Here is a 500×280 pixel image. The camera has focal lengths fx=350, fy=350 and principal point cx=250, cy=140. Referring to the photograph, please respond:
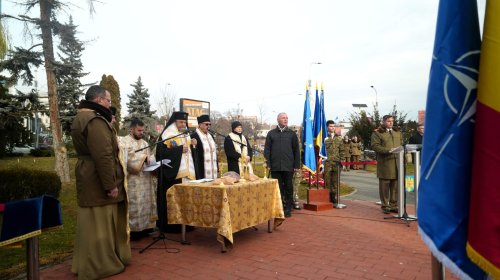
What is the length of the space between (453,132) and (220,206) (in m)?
4.07

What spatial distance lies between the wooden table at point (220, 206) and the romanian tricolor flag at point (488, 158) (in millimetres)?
3983

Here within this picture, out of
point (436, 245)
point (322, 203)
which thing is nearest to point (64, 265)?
point (436, 245)

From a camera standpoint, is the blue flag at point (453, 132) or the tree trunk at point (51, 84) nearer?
the blue flag at point (453, 132)

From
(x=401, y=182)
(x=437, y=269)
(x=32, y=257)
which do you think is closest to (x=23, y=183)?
(x=32, y=257)

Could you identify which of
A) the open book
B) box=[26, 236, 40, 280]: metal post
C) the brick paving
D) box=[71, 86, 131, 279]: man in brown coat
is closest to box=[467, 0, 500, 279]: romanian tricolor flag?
the brick paving

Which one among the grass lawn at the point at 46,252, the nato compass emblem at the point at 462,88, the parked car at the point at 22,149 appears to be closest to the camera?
the nato compass emblem at the point at 462,88

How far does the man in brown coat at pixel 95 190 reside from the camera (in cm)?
427

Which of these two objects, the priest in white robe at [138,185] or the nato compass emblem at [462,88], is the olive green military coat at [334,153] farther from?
the nato compass emblem at [462,88]

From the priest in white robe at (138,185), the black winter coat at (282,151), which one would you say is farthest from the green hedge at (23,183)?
the black winter coat at (282,151)

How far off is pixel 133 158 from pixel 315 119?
5.50m

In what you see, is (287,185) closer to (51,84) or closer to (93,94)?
(93,94)

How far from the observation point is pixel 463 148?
4.85ft

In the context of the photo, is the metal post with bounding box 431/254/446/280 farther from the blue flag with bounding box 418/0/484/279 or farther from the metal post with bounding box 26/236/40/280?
the metal post with bounding box 26/236/40/280

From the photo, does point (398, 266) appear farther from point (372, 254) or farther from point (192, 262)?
point (192, 262)
